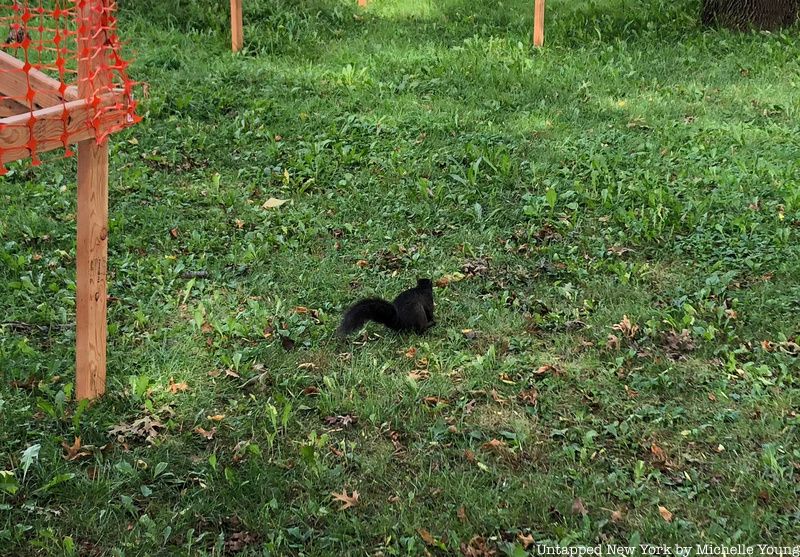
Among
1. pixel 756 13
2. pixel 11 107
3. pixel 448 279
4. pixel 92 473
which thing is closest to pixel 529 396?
pixel 448 279

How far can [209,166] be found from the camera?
21.9ft

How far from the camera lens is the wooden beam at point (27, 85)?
351 cm

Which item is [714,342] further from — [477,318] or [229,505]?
[229,505]

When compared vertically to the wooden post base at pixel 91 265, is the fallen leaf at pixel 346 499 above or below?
below

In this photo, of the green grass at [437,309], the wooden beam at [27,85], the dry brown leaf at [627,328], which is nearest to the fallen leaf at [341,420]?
the green grass at [437,309]

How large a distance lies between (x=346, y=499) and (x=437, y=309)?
5.55ft

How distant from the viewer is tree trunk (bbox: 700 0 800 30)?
32.1 feet

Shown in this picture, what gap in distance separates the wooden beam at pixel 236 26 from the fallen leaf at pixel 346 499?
6.69 meters

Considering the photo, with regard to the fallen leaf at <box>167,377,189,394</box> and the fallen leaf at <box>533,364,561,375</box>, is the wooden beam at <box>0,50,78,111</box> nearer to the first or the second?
the fallen leaf at <box>167,377,189,394</box>

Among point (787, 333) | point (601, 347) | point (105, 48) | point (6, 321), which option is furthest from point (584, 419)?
point (6, 321)

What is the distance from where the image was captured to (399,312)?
4.38 meters

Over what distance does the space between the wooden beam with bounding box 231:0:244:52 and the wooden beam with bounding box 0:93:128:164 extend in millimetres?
5711

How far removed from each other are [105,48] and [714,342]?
329cm

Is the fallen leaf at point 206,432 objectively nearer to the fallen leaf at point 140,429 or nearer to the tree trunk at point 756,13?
the fallen leaf at point 140,429
